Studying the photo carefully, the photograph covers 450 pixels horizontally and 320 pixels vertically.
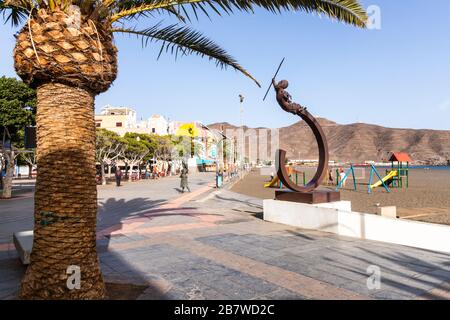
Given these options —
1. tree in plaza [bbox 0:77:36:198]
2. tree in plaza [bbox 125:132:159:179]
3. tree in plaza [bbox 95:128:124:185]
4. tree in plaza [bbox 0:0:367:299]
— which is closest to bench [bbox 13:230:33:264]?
tree in plaza [bbox 0:0:367:299]

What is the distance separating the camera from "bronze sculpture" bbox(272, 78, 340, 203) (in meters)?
8.75

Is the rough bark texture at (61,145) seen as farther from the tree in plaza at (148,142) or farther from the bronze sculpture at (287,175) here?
the tree in plaza at (148,142)

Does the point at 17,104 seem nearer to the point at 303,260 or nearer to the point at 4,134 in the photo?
the point at 4,134

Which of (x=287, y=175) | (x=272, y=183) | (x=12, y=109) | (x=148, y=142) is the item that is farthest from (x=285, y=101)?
(x=148, y=142)

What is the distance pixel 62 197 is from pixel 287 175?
262 inches

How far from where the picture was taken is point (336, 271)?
4672 mm

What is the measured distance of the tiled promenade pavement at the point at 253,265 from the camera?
395cm

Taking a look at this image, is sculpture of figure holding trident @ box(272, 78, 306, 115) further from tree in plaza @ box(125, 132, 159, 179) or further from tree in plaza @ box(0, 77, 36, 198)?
tree in plaza @ box(125, 132, 159, 179)

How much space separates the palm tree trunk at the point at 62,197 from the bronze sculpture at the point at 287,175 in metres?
6.38

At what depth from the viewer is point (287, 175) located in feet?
Answer: 29.1

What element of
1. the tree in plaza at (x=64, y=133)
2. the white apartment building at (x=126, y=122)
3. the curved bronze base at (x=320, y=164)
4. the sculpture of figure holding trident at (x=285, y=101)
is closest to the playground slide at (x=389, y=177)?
the curved bronze base at (x=320, y=164)

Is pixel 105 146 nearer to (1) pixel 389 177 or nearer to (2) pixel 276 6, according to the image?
(1) pixel 389 177

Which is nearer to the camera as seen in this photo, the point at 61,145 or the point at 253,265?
the point at 61,145

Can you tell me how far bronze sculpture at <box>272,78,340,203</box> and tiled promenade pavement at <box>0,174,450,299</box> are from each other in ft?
3.50
